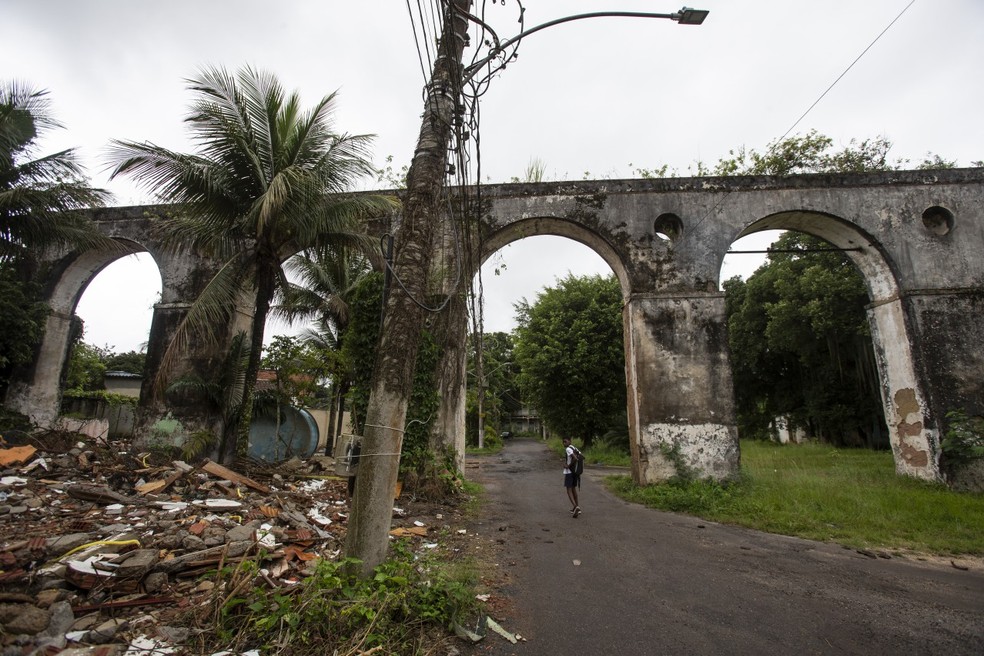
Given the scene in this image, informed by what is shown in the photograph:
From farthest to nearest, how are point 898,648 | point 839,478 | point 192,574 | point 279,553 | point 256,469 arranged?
point 839,478
point 256,469
point 279,553
point 192,574
point 898,648

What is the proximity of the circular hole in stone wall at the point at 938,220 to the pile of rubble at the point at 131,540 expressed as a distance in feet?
37.9

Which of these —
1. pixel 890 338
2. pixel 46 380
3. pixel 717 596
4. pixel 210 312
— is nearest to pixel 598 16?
pixel 717 596

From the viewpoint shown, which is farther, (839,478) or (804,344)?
(804,344)

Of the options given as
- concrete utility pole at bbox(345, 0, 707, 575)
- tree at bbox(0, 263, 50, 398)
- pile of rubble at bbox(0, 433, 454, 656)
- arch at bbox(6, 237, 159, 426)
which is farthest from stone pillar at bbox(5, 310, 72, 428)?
concrete utility pole at bbox(345, 0, 707, 575)

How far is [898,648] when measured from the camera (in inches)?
129

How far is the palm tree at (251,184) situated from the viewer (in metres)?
8.52

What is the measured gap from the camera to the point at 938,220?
10539 millimetres

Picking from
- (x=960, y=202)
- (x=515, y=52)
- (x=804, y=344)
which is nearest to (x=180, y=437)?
(x=515, y=52)

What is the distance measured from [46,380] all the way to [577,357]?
52.2ft

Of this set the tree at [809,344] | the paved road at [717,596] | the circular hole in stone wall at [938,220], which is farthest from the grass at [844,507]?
the tree at [809,344]

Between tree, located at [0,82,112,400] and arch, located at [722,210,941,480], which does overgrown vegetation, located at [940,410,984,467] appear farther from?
tree, located at [0,82,112,400]

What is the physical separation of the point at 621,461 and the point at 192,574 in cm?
1550

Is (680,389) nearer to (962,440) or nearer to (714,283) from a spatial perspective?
(714,283)

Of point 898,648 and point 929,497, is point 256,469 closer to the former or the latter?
point 898,648
